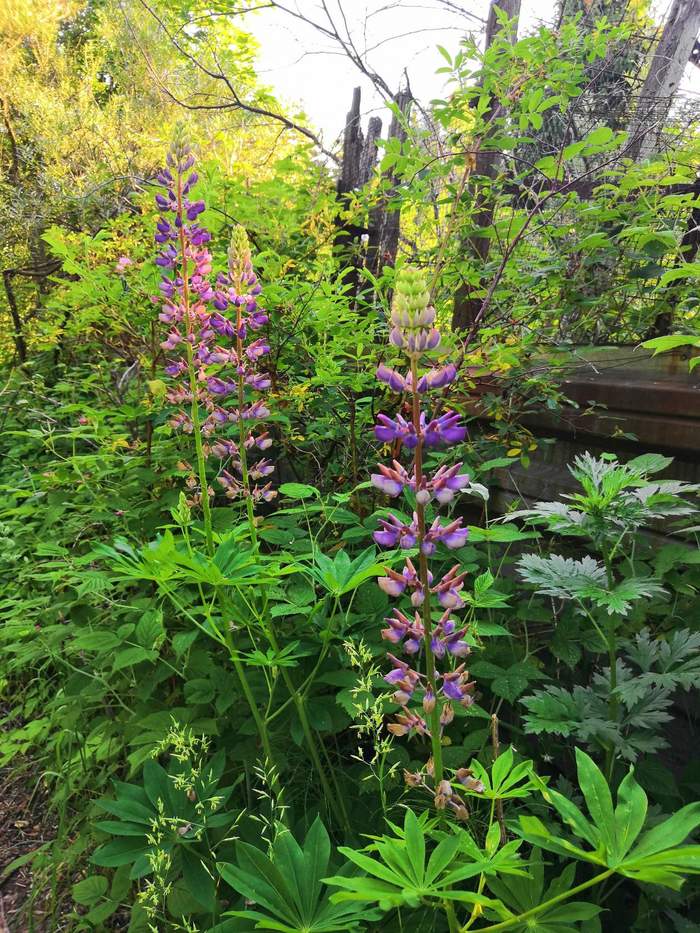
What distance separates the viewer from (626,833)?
922 mm

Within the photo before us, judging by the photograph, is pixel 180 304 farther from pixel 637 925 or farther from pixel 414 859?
pixel 637 925

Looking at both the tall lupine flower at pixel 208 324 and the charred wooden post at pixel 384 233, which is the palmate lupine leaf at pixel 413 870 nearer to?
the tall lupine flower at pixel 208 324

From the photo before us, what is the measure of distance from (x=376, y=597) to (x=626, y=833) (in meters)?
0.98

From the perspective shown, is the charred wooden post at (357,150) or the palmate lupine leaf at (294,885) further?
the charred wooden post at (357,150)

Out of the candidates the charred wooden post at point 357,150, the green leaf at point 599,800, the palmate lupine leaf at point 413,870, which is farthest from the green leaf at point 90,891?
the charred wooden post at point 357,150

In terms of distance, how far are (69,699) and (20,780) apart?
3.64 feet

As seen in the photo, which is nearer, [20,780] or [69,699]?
[69,699]

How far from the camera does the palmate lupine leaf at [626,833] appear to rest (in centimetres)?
Result: 82

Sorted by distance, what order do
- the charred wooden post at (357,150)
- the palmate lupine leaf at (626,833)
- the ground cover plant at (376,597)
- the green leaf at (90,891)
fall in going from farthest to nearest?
the charred wooden post at (357,150)
the green leaf at (90,891)
the ground cover plant at (376,597)
the palmate lupine leaf at (626,833)

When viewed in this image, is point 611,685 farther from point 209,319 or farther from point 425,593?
point 209,319

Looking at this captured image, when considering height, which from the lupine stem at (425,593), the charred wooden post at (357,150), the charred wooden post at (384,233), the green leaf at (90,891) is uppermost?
the charred wooden post at (357,150)

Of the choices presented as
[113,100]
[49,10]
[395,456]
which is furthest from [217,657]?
[49,10]

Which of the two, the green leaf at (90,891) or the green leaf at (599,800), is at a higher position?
the green leaf at (599,800)

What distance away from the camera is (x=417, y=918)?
1249 mm
